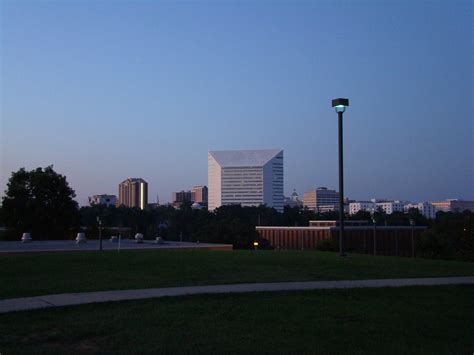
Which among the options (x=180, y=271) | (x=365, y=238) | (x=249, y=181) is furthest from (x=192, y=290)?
(x=249, y=181)

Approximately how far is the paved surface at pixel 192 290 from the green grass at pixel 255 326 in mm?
589

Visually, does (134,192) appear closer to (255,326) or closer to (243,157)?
(243,157)

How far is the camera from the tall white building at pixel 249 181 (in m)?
182

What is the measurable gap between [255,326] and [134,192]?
16317cm

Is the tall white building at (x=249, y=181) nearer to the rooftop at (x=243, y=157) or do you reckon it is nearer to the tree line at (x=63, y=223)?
the rooftop at (x=243, y=157)

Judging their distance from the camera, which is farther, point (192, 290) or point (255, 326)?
point (192, 290)

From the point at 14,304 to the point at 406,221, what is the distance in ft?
277

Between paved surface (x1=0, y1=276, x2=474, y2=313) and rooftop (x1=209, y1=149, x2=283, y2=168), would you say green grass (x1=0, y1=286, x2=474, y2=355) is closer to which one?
paved surface (x1=0, y1=276, x2=474, y2=313)

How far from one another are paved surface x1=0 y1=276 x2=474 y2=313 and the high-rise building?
503 feet

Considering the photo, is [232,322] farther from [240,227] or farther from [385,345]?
[240,227]

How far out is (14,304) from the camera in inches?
429

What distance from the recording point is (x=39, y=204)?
53.9m

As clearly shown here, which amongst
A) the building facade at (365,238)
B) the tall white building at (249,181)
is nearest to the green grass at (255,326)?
the building facade at (365,238)

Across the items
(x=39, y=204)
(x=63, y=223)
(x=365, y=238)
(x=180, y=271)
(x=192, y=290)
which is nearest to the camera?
(x=192, y=290)
